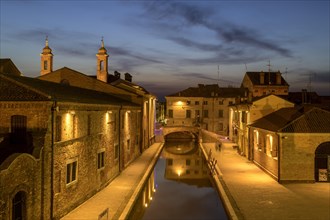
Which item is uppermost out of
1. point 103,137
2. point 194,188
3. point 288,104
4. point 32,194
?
point 288,104

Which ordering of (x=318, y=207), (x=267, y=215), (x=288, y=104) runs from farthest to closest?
(x=288, y=104)
(x=318, y=207)
(x=267, y=215)

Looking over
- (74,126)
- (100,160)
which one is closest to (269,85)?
(100,160)

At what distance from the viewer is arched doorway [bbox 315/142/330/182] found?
25.0 meters

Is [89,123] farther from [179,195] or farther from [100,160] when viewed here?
[179,195]

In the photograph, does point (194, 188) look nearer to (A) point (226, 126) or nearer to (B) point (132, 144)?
(B) point (132, 144)

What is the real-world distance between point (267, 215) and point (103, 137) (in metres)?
11.8

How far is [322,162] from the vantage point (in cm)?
2512

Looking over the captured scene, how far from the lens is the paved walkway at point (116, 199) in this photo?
17.2m

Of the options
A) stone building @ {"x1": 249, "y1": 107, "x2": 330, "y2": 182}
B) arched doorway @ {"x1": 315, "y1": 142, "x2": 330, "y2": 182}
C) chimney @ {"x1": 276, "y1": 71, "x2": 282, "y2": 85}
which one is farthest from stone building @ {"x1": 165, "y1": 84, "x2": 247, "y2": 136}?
arched doorway @ {"x1": 315, "y1": 142, "x2": 330, "y2": 182}

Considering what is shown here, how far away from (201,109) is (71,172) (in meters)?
56.2

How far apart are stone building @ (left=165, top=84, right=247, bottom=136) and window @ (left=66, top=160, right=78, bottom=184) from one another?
53751mm

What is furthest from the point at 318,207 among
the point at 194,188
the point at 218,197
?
the point at 194,188

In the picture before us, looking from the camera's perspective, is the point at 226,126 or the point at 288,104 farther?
the point at 226,126

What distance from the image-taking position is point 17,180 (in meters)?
13.0
